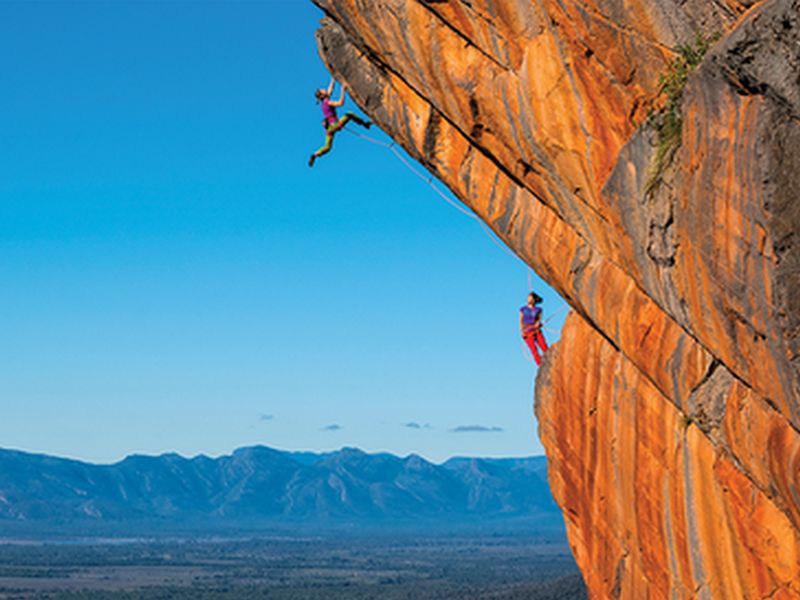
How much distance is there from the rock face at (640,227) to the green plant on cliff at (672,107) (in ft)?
0.39

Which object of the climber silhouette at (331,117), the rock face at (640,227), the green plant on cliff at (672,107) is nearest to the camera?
the rock face at (640,227)

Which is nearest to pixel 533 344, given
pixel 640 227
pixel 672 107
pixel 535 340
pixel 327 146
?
pixel 535 340

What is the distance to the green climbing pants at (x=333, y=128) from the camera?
23.8m

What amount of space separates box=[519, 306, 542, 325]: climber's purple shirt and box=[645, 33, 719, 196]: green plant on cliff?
11.2 meters

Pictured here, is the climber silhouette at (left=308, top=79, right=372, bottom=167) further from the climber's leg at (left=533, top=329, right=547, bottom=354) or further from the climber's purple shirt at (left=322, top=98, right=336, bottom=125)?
the climber's leg at (left=533, top=329, right=547, bottom=354)

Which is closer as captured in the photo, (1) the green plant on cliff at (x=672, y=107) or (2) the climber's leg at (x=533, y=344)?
(1) the green plant on cliff at (x=672, y=107)

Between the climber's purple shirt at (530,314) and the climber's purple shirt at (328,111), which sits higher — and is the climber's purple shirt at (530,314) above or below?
below

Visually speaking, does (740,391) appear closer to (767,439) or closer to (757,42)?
(767,439)

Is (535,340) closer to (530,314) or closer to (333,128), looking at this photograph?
(530,314)

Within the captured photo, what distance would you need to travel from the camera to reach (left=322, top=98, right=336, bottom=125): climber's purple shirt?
24.0 m

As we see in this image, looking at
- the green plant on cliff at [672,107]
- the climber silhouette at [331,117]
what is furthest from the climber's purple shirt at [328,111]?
the green plant on cliff at [672,107]

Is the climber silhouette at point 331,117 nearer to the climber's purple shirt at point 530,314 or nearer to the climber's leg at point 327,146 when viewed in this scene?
the climber's leg at point 327,146

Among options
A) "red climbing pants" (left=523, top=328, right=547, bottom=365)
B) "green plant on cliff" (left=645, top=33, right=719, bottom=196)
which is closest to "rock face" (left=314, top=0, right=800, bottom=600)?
"green plant on cliff" (left=645, top=33, right=719, bottom=196)

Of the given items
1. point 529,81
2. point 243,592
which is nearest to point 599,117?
point 529,81
